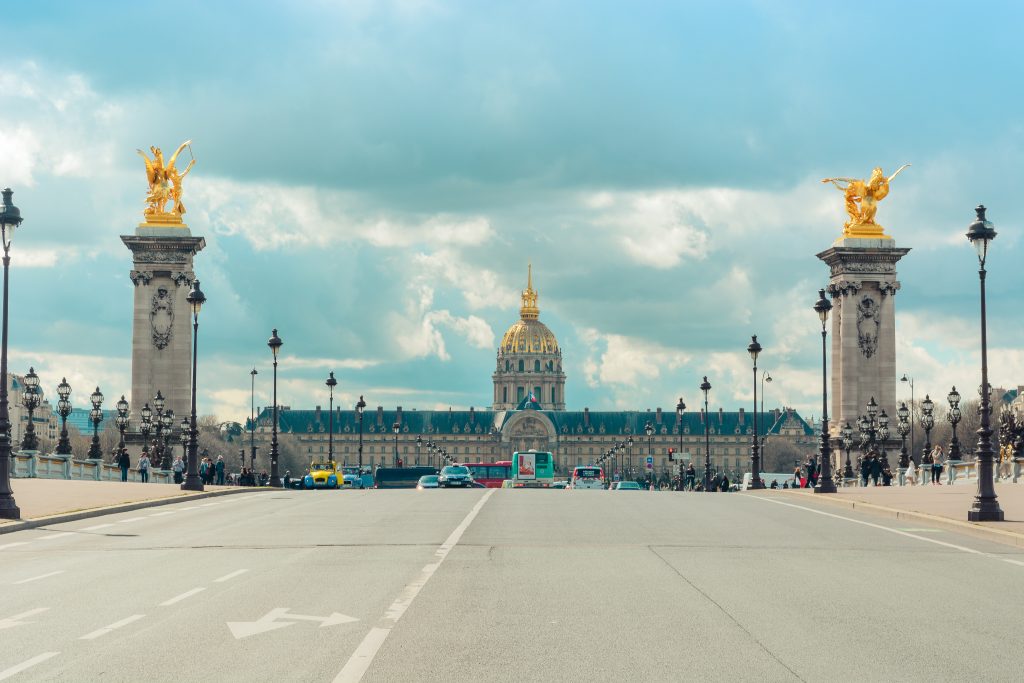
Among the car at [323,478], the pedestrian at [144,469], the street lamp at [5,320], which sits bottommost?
the car at [323,478]

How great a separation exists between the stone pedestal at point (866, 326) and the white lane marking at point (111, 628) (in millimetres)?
83408

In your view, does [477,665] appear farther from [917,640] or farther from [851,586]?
[851,586]

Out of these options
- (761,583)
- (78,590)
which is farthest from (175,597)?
(761,583)

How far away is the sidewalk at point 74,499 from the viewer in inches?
1200

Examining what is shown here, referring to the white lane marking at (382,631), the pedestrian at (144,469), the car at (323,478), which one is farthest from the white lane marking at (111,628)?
the car at (323,478)

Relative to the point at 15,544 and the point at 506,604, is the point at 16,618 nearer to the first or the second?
the point at 506,604

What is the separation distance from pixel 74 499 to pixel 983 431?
68.8 ft

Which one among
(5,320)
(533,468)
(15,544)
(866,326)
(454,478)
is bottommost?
(533,468)

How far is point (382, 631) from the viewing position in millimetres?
13453

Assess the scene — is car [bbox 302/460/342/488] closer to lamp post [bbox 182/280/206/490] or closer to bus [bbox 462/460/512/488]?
lamp post [bbox 182/280/206/490]

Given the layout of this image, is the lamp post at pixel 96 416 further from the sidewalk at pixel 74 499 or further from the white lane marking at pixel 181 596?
the white lane marking at pixel 181 596

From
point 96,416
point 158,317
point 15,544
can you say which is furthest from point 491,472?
point 15,544

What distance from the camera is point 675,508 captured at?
37188mm

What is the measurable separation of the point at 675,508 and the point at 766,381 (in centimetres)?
10361
